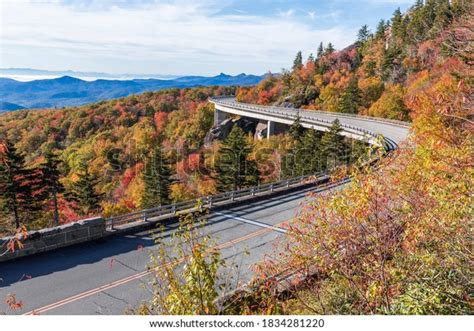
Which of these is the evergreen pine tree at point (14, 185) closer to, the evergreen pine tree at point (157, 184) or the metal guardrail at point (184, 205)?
the evergreen pine tree at point (157, 184)

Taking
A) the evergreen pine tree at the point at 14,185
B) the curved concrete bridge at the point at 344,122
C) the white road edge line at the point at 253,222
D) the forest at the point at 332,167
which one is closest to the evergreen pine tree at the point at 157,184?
the forest at the point at 332,167

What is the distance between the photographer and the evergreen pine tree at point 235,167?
130ft

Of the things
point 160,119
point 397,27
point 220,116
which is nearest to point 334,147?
point 220,116

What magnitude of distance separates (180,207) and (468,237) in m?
13.5

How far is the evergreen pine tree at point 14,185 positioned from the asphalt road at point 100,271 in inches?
885

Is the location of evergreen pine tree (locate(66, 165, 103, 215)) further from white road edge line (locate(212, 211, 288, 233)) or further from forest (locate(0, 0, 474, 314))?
white road edge line (locate(212, 211, 288, 233))

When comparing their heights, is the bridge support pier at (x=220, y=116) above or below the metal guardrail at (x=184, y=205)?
above

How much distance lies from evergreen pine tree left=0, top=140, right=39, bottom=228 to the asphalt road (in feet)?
73.8

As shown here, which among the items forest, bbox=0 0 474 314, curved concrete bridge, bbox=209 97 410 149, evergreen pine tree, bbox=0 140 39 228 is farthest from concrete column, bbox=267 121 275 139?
evergreen pine tree, bbox=0 140 39 228

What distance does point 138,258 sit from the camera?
12.6 m

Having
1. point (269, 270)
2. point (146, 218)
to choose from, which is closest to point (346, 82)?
point (146, 218)

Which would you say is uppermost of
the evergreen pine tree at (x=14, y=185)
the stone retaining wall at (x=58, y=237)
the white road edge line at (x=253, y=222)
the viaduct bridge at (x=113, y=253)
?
the stone retaining wall at (x=58, y=237)

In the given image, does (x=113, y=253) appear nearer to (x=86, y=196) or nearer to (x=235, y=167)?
(x=235, y=167)

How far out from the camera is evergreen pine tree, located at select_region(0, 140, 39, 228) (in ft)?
105
